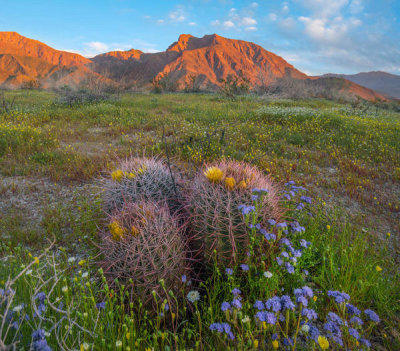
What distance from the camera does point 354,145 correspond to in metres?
7.24

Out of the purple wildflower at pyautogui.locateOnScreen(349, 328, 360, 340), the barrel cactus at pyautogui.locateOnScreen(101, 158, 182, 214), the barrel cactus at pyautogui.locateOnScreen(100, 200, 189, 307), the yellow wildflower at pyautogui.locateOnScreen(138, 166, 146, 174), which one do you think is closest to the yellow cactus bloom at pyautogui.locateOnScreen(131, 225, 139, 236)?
the barrel cactus at pyautogui.locateOnScreen(100, 200, 189, 307)

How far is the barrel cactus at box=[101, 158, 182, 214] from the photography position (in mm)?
2475

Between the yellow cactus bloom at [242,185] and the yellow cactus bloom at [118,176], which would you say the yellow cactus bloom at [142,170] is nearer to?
the yellow cactus bloom at [118,176]

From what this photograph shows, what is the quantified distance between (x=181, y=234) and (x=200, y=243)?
0.19m

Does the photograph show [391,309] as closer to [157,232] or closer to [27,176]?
[157,232]

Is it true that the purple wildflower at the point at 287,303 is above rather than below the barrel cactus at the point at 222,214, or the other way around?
below

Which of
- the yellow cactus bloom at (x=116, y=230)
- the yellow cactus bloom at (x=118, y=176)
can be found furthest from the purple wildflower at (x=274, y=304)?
the yellow cactus bloom at (x=118, y=176)

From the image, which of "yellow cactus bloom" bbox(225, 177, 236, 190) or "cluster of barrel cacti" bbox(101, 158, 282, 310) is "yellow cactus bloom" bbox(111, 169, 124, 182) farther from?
"yellow cactus bloom" bbox(225, 177, 236, 190)

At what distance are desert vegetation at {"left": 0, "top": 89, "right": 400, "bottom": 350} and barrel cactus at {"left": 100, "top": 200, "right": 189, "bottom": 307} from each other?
0.01 metres

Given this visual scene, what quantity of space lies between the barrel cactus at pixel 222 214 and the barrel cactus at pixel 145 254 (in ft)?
0.75

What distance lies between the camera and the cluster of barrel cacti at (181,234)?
179 centimetres

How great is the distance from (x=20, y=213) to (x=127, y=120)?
6443mm

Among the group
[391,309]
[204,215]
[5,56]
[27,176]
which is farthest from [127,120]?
[5,56]

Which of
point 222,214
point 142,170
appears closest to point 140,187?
point 142,170
